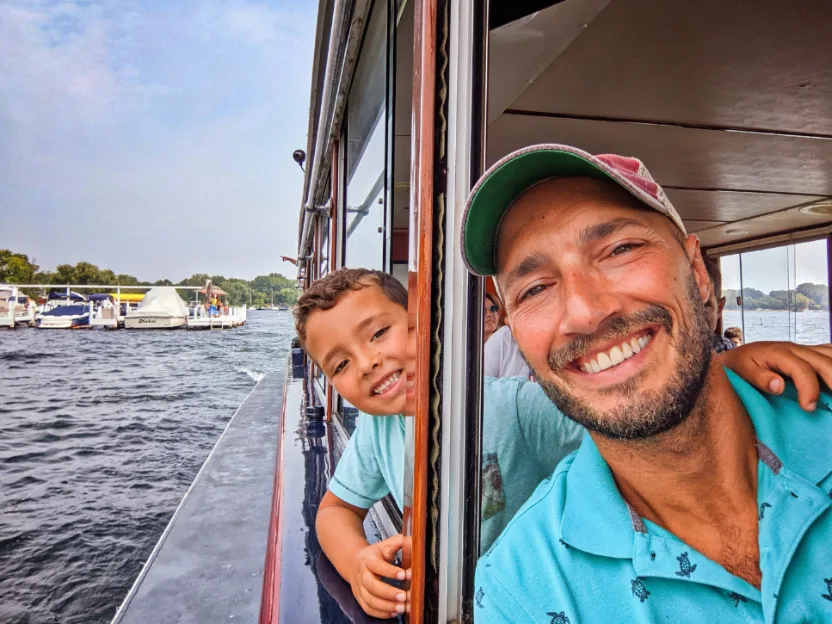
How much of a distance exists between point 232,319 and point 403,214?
59038 mm

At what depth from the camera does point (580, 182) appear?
0.93 meters

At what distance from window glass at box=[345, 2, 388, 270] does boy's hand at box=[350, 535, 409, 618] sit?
1.40 metres

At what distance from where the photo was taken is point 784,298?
495 cm

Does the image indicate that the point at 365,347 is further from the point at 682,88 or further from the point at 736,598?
the point at 682,88

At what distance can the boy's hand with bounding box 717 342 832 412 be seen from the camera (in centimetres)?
93

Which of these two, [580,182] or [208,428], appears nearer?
[580,182]

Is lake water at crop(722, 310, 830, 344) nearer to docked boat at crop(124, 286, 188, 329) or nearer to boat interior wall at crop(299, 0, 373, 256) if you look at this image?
boat interior wall at crop(299, 0, 373, 256)

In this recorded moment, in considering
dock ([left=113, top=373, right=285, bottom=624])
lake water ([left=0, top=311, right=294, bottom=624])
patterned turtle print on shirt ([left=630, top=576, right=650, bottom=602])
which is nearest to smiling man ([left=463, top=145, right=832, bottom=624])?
patterned turtle print on shirt ([left=630, top=576, right=650, bottom=602])

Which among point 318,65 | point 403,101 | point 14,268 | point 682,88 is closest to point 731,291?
point 682,88

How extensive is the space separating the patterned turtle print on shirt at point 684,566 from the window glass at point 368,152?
1793 mm

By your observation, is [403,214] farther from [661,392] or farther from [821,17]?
[661,392]

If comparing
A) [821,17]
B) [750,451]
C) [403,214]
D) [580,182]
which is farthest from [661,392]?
A: [403,214]

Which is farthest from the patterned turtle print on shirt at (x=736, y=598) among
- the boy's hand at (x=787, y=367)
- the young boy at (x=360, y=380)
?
the young boy at (x=360, y=380)

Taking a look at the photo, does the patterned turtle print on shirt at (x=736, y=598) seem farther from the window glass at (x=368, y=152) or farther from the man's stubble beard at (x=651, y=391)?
the window glass at (x=368, y=152)
